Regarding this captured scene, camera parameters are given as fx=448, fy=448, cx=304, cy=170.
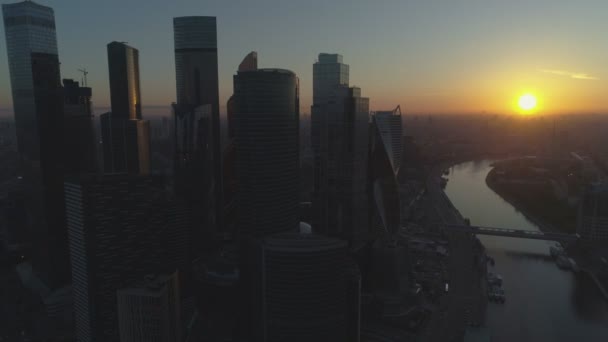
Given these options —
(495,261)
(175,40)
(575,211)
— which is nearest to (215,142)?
(175,40)

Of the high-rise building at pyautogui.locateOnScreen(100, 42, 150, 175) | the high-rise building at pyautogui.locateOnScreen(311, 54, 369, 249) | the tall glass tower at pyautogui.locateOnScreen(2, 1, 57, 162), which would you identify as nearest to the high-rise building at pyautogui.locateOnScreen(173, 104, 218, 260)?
the high-rise building at pyautogui.locateOnScreen(100, 42, 150, 175)

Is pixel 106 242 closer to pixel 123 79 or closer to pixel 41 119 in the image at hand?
pixel 41 119

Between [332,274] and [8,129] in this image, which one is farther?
[8,129]

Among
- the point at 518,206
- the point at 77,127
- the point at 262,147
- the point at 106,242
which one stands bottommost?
the point at 518,206

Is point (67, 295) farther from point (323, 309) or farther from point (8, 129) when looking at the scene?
point (8, 129)

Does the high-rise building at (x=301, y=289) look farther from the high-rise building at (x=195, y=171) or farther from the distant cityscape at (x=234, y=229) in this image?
the high-rise building at (x=195, y=171)

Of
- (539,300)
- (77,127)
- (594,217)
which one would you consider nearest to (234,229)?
(77,127)
